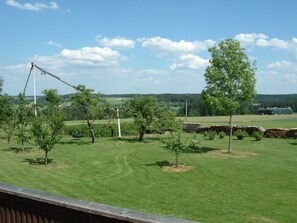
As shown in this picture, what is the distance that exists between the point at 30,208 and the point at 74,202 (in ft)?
2.41

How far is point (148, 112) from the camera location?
34594mm

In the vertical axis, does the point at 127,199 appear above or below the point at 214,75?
below

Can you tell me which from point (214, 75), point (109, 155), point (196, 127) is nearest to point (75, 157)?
point (109, 155)

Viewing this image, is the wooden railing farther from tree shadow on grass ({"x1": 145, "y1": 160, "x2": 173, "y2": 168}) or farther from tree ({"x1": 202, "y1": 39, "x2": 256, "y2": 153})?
tree ({"x1": 202, "y1": 39, "x2": 256, "y2": 153})

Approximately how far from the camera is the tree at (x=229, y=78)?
25.7 m

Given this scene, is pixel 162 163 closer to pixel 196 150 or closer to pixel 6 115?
pixel 196 150

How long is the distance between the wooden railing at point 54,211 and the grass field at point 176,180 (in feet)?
26.6

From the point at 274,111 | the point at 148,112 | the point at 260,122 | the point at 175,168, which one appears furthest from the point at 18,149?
the point at 274,111

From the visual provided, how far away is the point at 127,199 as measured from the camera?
14211 millimetres

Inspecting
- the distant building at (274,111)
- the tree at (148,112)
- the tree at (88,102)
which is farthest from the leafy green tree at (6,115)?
the distant building at (274,111)

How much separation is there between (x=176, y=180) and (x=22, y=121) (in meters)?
14.6

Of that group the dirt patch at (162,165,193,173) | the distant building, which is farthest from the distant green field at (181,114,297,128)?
the dirt patch at (162,165,193,173)

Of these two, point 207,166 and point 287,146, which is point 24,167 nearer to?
point 207,166

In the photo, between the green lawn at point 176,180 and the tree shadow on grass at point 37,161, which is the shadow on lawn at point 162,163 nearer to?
the green lawn at point 176,180
